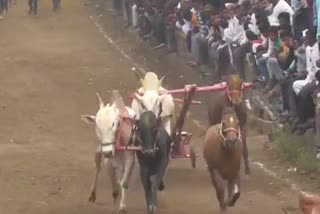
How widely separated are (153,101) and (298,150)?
355 centimetres

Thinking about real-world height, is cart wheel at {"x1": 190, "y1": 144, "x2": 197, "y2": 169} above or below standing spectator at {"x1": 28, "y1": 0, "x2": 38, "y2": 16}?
below

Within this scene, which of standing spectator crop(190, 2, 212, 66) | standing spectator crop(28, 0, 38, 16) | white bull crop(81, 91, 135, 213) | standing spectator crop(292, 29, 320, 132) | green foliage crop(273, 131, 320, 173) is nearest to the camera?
white bull crop(81, 91, 135, 213)

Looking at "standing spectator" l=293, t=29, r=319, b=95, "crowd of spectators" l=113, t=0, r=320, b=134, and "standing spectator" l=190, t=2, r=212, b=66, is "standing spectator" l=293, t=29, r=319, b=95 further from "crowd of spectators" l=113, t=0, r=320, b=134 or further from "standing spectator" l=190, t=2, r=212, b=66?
"standing spectator" l=190, t=2, r=212, b=66

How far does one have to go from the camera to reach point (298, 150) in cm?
1488

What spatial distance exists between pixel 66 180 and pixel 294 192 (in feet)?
11.4

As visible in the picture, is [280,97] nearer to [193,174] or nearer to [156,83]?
[193,174]

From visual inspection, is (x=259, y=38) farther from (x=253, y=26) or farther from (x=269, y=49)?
(x=269, y=49)

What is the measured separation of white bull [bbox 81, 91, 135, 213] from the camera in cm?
1178

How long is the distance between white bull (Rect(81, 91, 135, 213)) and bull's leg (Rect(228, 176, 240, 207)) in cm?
134

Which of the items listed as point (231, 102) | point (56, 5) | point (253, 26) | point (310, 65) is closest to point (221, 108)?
point (231, 102)

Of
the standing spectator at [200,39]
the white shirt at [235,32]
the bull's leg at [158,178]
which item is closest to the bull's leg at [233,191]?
the bull's leg at [158,178]

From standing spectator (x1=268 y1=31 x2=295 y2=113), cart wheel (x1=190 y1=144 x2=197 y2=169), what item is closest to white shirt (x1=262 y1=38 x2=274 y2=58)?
standing spectator (x1=268 y1=31 x2=295 y2=113)

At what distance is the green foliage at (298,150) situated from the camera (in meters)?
14.1

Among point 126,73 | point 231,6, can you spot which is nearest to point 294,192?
point 231,6
